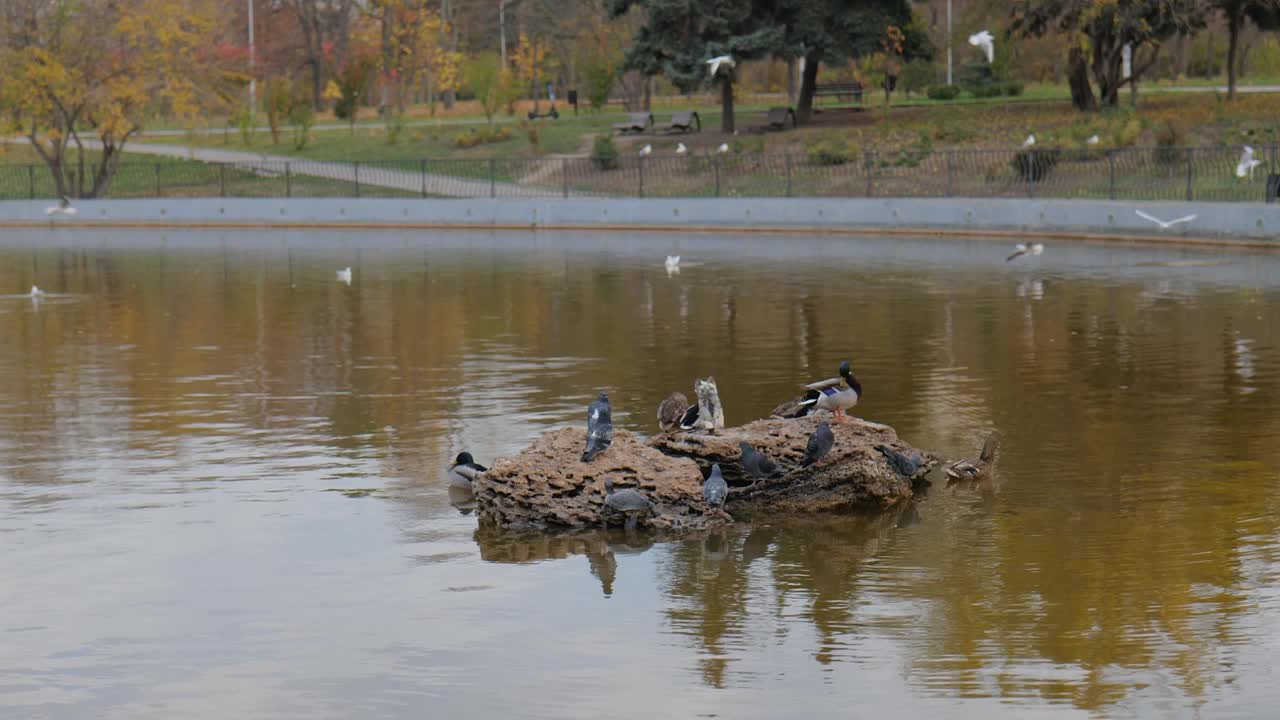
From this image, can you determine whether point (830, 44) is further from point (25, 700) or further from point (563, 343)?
point (25, 700)

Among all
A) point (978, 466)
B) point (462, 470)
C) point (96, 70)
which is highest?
point (96, 70)

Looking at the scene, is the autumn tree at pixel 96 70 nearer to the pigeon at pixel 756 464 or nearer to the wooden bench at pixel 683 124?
the wooden bench at pixel 683 124

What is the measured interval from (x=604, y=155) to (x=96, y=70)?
59.9 feet

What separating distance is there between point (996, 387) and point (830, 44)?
41869mm

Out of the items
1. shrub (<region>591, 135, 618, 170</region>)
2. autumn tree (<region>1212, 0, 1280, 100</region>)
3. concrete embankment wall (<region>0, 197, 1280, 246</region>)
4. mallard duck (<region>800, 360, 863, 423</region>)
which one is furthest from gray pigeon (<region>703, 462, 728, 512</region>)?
autumn tree (<region>1212, 0, 1280, 100</region>)

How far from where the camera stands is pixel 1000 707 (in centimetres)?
869

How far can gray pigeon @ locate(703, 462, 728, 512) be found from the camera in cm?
1282

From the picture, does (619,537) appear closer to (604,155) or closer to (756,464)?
(756,464)

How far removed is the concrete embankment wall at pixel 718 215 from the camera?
127ft

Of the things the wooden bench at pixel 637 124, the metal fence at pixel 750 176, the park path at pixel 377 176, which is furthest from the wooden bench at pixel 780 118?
the park path at pixel 377 176

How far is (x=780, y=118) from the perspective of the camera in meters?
63.4

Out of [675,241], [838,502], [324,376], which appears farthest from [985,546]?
[675,241]

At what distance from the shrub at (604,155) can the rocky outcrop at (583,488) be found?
43794mm

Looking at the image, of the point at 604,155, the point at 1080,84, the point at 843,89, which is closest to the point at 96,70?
the point at 604,155
